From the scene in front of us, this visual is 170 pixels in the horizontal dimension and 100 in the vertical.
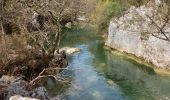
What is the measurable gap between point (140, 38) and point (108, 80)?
8.40 meters

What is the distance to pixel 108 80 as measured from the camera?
1238 inches

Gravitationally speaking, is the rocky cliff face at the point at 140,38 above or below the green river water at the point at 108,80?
above

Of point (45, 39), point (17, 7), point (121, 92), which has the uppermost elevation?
point (17, 7)

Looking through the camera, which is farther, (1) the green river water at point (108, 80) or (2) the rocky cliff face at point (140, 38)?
(2) the rocky cliff face at point (140, 38)

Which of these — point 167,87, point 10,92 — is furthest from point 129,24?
point 10,92

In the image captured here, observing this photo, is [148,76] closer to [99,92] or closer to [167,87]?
[167,87]

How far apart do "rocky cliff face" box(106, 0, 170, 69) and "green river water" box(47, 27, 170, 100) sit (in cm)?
129

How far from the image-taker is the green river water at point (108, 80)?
2756cm

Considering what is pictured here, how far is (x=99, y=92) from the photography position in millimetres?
28219

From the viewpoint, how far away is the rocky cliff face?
33969 mm

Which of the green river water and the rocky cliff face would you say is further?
the rocky cliff face

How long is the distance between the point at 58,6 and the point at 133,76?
9.42 m

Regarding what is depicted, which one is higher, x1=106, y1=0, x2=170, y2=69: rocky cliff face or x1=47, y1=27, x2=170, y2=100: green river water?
x1=106, y1=0, x2=170, y2=69: rocky cliff face

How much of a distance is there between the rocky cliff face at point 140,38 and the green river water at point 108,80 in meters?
1.29
